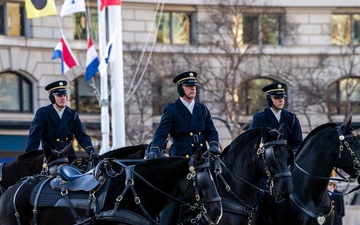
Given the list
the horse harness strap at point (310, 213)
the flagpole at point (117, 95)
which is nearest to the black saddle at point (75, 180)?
the horse harness strap at point (310, 213)

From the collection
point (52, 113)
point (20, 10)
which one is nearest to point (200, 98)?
point (20, 10)

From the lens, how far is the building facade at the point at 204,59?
3984cm

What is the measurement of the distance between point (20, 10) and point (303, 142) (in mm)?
26207

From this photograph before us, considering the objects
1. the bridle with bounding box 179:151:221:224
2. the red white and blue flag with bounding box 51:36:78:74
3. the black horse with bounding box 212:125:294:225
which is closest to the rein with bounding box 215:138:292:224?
the black horse with bounding box 212:125:294:225

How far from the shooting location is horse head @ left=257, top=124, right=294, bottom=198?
13.9 meters

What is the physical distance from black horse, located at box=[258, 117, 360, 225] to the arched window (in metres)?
24.9

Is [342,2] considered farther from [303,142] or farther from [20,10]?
[303,142]

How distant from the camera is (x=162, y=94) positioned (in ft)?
134

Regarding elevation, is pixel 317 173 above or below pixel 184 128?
below

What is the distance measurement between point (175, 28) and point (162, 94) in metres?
4.16

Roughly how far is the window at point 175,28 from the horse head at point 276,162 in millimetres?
29307

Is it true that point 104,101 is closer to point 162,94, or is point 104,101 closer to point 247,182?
point 162,94

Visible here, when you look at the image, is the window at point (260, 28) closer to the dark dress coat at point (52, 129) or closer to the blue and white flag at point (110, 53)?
the blue and white flag at point (110, 53)

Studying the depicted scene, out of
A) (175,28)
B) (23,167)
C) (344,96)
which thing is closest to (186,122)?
(23,167)
